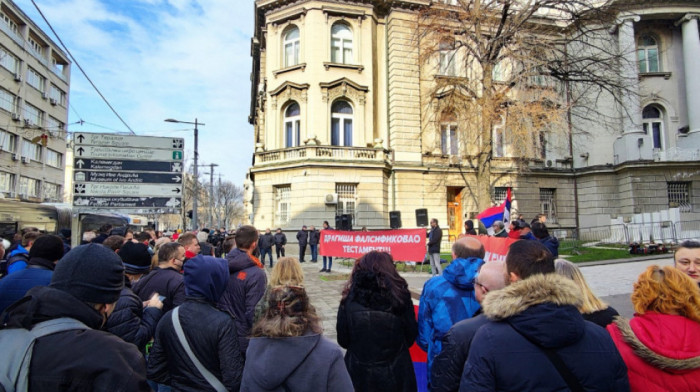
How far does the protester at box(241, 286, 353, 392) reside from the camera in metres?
2.25

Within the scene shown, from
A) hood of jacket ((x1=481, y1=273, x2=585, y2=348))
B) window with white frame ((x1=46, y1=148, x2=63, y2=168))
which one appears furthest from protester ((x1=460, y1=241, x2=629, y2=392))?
window with white frame ((x1=46, y1=148, x2=63, y2=168))

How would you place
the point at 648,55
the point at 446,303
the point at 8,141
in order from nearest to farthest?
1. the point at 446,303
2. the point at 648,55
3. the point at 8,141

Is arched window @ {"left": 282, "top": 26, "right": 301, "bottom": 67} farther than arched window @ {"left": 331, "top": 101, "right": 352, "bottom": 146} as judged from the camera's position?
Yes

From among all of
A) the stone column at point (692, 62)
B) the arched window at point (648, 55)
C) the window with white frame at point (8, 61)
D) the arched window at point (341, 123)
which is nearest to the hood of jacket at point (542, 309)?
the arched window at point (341, 123)

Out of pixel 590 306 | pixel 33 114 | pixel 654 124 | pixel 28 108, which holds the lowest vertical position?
pixel 590 306

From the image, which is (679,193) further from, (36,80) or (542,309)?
(36,80)

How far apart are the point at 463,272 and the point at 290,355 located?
5.95 feet

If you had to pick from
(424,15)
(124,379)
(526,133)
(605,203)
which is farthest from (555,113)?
(124,379)

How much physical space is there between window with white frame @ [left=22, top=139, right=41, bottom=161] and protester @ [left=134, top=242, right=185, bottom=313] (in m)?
48.5

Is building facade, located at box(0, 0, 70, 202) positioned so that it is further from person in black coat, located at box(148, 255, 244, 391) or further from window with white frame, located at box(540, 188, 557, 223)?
window with white frame, located at box(540, 188, 557, 223)

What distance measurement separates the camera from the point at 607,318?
9.48 ft

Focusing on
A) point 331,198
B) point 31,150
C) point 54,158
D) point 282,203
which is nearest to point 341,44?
point 331,198

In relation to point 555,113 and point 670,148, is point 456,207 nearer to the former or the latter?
point 555,113

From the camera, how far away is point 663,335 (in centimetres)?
228
